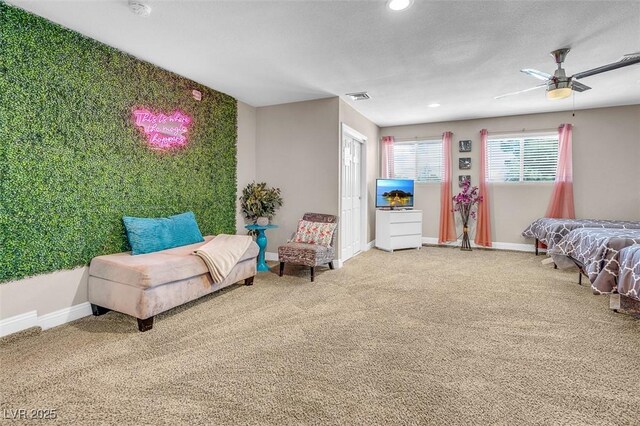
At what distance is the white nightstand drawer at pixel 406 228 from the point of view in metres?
5.96

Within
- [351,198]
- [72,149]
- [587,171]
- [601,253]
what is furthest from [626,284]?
[72,149]

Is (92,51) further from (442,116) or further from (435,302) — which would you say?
(442,116)

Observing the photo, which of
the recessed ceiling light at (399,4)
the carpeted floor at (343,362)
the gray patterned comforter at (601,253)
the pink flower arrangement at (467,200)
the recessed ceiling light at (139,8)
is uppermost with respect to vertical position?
the recessed ceiling light at (139,8)

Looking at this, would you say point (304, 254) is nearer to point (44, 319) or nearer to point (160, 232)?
point (160, 232)

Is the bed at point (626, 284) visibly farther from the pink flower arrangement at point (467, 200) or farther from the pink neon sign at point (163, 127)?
the pink neon sign at point (163, 127)

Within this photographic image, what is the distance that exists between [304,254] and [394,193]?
116 inches

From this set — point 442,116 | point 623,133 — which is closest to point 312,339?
point 442,116

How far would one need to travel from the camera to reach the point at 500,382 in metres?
1.86

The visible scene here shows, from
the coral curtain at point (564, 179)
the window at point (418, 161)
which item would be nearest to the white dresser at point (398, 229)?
the window at point (418, 161)

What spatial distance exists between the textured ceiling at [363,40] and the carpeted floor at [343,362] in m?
2.51

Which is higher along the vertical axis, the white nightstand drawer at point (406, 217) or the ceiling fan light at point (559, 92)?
the ceiling fan light at point (559, 92)

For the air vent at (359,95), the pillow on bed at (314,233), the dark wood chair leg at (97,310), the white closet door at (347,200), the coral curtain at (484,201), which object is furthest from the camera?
the coral curtain at (484,201)

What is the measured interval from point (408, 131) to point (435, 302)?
14.6 feet

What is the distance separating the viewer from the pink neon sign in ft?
11.3
